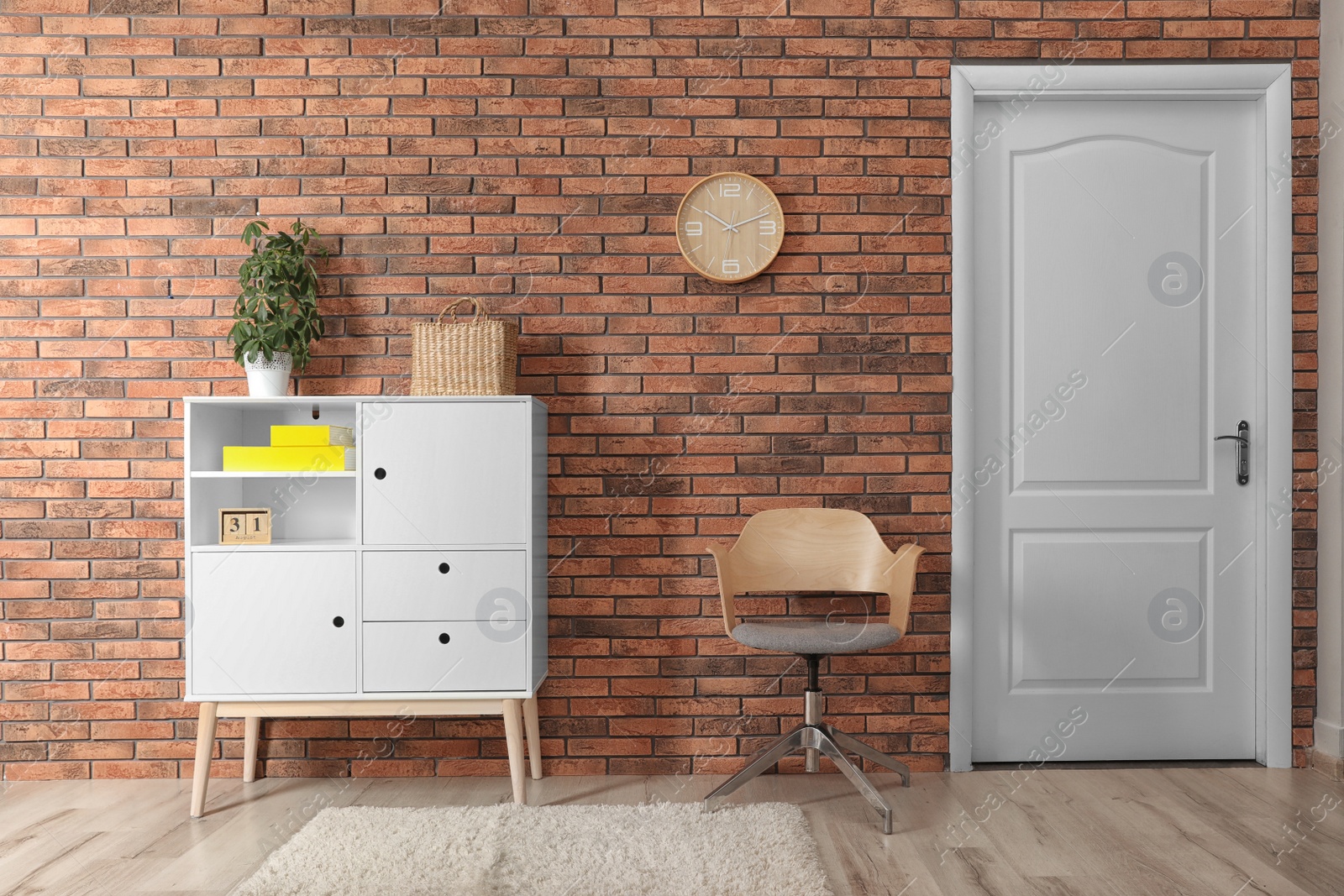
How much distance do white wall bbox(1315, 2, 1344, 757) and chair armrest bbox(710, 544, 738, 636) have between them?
2039 mm

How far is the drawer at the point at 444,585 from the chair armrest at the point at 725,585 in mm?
577

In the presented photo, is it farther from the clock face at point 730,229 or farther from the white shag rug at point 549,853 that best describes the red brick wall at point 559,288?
the white shag rug at point 549,853

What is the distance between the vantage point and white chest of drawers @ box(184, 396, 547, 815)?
251 cm

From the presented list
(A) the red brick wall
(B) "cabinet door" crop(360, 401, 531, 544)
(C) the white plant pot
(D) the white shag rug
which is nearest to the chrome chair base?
(D) the white shag rug

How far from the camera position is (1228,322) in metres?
2.99

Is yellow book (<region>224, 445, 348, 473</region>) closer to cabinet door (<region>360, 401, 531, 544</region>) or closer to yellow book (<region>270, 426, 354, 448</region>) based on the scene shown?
yellow book (<region>270, 426, 354, 448</region>)

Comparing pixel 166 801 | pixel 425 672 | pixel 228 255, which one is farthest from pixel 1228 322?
pixel 166 801

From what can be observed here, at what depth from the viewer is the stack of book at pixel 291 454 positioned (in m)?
2.56

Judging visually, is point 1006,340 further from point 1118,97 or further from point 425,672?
point 425,672

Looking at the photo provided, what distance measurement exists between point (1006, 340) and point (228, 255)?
2684mm

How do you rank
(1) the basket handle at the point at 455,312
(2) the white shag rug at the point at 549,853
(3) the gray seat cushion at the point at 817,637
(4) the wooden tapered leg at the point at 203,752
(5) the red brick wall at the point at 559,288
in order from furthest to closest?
(5) the red brick wall at the point at 559,288, (1) the basket handle at the point at 455,312, (4) the wooden tapered leg at the point at 203,752, (3) the gray seat cushion at the point at 817,637, (2) the white shag rug at the point at 549,853

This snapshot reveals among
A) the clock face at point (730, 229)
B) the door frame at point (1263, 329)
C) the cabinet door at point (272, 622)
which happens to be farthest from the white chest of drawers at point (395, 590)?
the door frame at point (1263, 329)

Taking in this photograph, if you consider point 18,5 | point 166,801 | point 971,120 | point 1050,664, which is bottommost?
point 166,801

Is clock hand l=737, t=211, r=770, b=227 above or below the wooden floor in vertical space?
above
